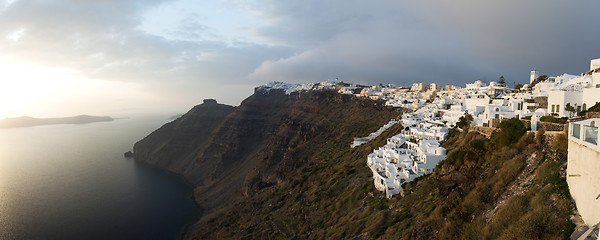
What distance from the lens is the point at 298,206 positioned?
38812mm

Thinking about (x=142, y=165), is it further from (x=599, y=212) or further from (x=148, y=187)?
(x=599, y=212)

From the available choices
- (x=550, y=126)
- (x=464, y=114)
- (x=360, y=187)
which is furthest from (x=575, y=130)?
(x=464, y=114)

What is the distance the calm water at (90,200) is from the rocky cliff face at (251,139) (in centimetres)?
600

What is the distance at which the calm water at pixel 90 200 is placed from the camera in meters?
49.9

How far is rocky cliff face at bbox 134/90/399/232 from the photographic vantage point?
60969mm

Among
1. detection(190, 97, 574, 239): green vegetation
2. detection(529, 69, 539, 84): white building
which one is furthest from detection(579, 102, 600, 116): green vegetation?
detection(529, 69, 539, 84): white building

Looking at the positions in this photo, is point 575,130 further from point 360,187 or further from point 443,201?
point 360,187

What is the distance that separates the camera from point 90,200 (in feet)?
207

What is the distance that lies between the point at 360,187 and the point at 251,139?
214 feet

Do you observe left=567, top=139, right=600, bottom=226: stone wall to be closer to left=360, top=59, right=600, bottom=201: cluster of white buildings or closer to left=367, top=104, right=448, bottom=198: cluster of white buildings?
left=360, top=59, right=600, bottom=201: cluster of white buildings

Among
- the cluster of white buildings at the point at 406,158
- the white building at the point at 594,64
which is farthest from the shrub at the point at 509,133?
the white building at the point at 594,64

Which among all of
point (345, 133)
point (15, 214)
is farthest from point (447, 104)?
point (15, 214)

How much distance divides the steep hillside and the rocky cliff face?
0.40 metres

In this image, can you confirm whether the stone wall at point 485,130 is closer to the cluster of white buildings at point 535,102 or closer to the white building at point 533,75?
the cluster of white buildings at point 535,102
